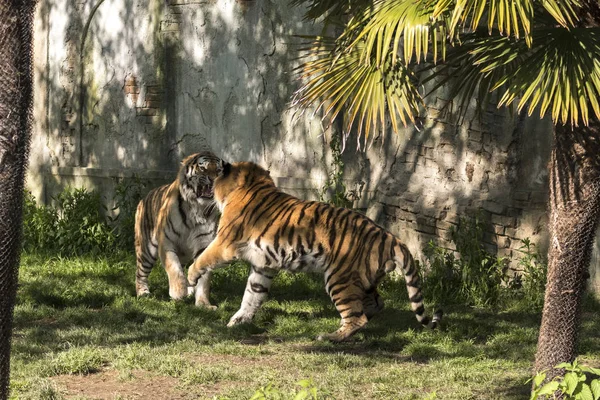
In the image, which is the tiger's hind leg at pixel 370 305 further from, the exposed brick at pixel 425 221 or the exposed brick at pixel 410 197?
the exposed brick at pixel 410 197

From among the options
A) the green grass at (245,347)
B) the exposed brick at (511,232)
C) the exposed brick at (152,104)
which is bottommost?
the green grass at (245,347)

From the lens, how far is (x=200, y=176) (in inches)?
355

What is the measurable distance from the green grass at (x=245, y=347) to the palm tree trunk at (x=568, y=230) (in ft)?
2.79

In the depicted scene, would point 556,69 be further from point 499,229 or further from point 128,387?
point 499,229

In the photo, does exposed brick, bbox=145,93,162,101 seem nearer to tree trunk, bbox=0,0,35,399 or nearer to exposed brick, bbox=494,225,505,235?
exposed brick, bbox=494,225,505,235

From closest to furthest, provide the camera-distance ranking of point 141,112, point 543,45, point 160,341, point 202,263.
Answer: point 543,45 → point 160,341 → point 202,263 → point 141,112

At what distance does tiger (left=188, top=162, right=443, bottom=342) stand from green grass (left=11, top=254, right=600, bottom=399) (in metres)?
0.22

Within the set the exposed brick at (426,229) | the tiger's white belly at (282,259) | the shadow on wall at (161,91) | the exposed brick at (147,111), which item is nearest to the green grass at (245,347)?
the tiger's white belly at (282,259)

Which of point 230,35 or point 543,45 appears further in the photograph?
point 230,35

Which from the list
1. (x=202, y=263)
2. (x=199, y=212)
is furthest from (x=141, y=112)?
(x=202, y=263)

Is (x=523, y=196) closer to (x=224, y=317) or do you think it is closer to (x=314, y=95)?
(x=224, y=317)

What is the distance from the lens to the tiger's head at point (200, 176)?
29.5ft

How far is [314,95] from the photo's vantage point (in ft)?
17.0

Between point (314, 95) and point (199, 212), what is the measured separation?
4199 millimetres
